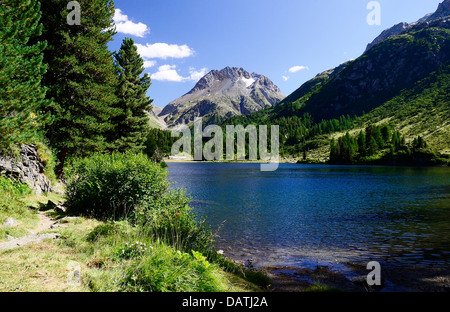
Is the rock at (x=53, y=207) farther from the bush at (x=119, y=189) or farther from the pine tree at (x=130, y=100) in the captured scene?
the pine tree at (x=130, y=100)

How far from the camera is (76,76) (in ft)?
86.5

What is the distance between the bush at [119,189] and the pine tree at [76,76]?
32.7ft

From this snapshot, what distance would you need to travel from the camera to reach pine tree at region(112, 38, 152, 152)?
38.3 m

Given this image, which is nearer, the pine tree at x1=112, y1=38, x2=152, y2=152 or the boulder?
the boulder

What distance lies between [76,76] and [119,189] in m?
16.7

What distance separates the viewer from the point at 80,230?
1248cm

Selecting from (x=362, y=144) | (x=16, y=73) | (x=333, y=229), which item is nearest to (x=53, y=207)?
(x=16, y=73)

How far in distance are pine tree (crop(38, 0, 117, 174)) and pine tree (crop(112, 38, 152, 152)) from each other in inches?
343

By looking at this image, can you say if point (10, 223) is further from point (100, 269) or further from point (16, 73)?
point (16, 73)

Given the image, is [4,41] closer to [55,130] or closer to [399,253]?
[55,130]

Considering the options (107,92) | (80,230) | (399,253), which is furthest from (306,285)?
(107,92)

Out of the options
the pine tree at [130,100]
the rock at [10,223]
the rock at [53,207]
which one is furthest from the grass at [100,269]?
the pine tree at [130,100]

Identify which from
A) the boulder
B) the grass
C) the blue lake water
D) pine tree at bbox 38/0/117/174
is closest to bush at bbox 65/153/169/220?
the boulder

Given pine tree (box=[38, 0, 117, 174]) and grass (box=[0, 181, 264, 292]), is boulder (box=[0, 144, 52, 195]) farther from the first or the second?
grass (box=[0, 181, 264, 292])
